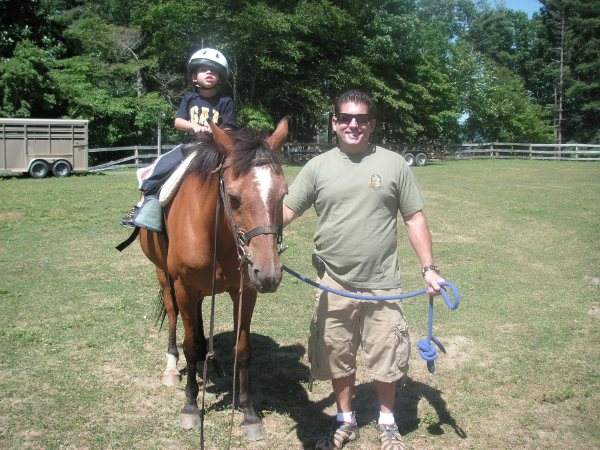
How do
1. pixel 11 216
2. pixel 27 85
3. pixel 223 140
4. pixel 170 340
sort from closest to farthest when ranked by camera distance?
pixel 223 140, pixel 170 340, pixel 11 216, pixel 27 85

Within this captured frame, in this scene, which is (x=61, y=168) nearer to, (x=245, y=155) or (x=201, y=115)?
(x=201, y=115)

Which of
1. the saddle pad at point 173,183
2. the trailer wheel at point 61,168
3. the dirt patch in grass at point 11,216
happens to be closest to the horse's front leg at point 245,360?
the saddle pad at point 173,183

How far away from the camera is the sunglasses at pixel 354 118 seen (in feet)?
11.0

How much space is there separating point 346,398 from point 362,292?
2.52ft

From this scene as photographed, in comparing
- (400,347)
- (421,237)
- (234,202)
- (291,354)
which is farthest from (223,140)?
(291,354)

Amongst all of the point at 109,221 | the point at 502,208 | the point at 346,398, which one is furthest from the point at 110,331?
the point at 502,208

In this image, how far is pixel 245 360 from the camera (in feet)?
13.3

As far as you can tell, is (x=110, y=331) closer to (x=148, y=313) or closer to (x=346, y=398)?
(x=148, y=313)

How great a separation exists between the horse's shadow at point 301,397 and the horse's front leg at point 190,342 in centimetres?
24

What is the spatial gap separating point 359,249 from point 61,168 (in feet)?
66.7

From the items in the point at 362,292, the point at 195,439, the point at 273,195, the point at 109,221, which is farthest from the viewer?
the point at 109,221

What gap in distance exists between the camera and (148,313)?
20.9ft

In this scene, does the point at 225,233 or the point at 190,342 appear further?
the point at 190,342

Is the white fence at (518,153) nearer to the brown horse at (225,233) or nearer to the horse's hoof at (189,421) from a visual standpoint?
the brown horse at (225,233)
